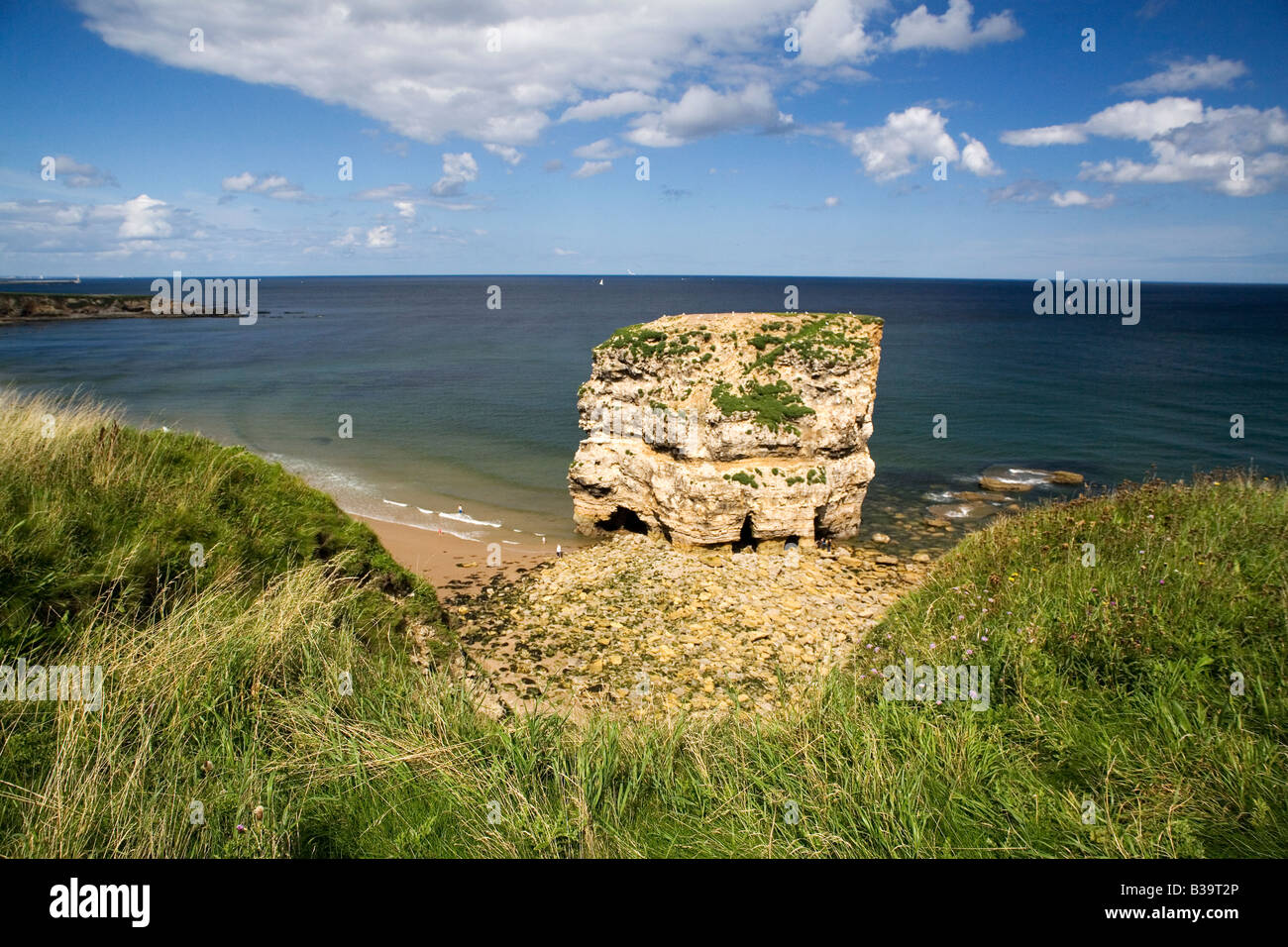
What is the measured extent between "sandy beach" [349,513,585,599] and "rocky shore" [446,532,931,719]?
3.63 feet

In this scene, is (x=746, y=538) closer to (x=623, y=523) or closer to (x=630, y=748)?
(x=623, y=523)

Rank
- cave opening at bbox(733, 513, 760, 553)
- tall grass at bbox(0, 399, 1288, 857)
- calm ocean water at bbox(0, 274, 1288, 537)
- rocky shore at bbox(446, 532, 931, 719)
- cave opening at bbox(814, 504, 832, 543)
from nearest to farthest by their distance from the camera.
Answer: tall grass at bbox(0, 399, 1288, 857), rocky shore at bbox(446, 532, 931, 719), cave opening at bbox(733, 513, 760, 553), cave opening at bbox(814, 504, 832, 543), calm ocean water at bbox(0, 274, 1288, 537)

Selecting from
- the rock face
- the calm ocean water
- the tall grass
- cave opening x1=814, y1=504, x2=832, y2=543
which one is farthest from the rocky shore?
the calm ocean water

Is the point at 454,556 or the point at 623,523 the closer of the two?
the point at 454,556

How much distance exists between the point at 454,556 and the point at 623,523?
6.56 meters

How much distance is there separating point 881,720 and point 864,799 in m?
1.08

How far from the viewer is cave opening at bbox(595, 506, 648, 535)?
2512cm

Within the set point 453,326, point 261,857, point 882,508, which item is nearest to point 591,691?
point 261,857

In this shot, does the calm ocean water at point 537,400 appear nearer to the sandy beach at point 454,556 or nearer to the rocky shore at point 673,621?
the sandy beach at point 454,556

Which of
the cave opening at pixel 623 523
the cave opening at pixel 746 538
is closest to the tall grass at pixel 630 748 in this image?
the cave opening at pixel 746 538

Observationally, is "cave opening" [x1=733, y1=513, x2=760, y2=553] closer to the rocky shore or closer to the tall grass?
the rocky shore

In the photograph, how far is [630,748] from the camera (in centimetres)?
541

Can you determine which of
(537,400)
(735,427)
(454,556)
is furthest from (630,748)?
(537,400)
